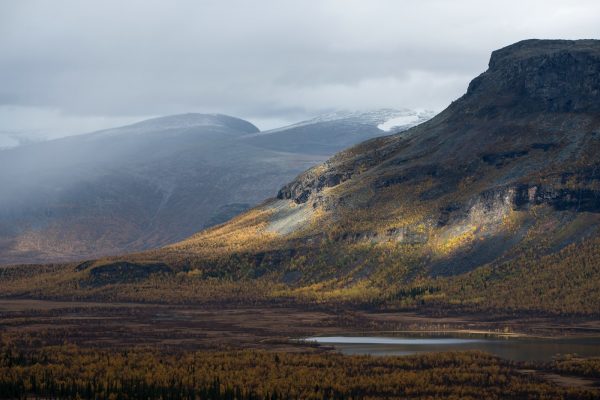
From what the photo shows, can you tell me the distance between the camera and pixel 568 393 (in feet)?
316

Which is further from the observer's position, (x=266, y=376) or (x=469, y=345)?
(x=469, y=345)

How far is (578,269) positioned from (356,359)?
3307 inches

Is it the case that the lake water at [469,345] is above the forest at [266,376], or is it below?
below

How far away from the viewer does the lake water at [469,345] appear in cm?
12531

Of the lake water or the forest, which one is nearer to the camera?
the forest

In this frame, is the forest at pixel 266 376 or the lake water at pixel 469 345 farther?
the lake water at pixel 469 345

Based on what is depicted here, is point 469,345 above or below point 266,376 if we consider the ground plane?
below

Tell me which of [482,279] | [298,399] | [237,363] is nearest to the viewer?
[298,399]

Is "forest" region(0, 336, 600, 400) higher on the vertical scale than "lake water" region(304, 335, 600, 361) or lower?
higher

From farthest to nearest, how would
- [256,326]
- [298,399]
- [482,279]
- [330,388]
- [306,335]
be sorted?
[482,279] → [256,326] → [306,335] → [330,388] → [298,399]

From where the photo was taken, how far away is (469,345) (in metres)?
134

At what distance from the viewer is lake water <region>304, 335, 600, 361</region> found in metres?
125

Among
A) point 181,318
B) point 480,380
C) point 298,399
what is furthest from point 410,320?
point 298,399

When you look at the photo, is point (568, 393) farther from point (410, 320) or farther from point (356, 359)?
point (410, 320)
